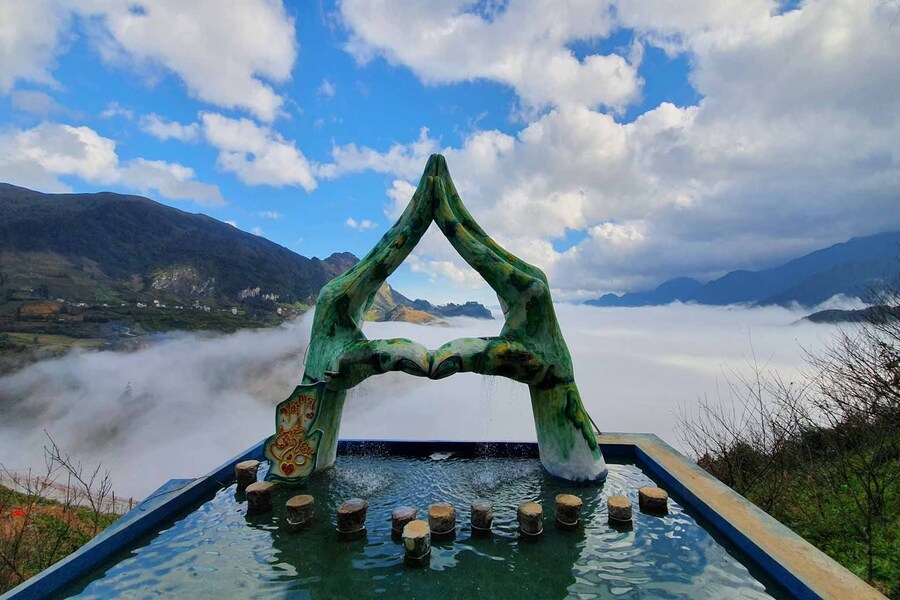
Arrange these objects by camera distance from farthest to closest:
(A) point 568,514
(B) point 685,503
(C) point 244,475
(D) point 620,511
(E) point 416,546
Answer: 1. (C) point 244,475
2. (B) point 685,503
3. (D) point 620,511
4. (A) point 568,514
5. (E) point 416,546

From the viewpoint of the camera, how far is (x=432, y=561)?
528 centimetres

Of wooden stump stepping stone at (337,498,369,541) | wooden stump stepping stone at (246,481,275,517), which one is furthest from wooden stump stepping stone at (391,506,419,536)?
wooden stump stepping stone at (246,481,275,517)

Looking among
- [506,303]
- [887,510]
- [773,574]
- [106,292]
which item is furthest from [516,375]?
[106,292]

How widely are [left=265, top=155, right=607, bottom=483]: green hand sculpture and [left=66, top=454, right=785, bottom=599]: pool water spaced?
0.98 meters

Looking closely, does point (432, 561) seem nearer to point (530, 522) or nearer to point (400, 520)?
point (400, 520)

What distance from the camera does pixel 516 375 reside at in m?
8.13

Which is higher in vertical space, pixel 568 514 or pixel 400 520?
pixel 568 514

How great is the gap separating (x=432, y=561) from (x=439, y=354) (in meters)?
3.17

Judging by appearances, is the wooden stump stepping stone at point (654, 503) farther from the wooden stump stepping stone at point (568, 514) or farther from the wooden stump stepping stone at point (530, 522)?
the wooden stump stepping stone at point (530, 522)

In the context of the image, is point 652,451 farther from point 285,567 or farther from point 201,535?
point 201,535

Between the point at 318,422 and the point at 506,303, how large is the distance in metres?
4.05

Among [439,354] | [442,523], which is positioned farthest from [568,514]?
[439,354]

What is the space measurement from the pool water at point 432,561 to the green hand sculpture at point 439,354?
98 cm

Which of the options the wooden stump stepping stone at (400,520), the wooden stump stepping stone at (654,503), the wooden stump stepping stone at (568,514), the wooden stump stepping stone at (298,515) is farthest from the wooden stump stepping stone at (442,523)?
the wooden stump stepping stone at (654,503)
